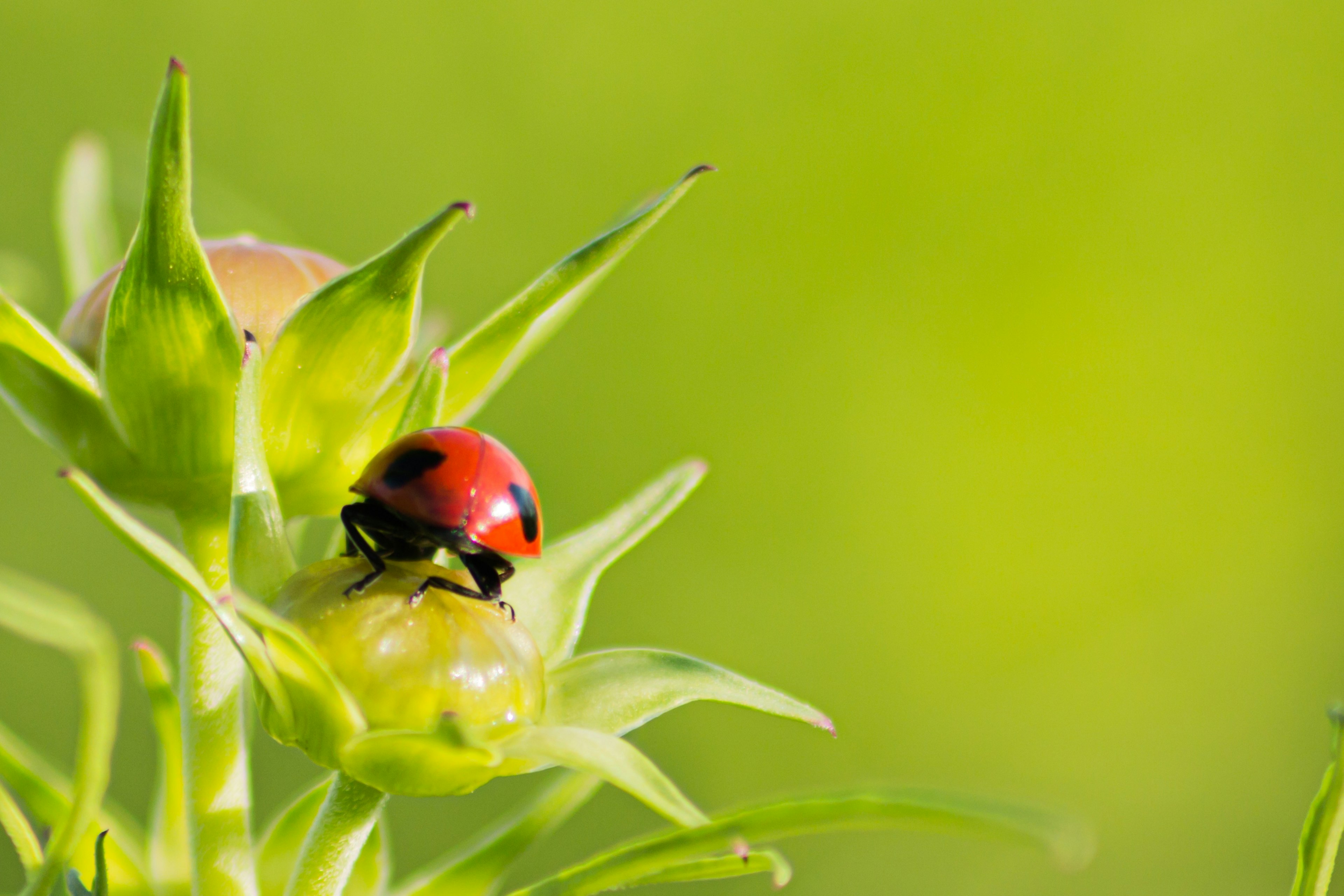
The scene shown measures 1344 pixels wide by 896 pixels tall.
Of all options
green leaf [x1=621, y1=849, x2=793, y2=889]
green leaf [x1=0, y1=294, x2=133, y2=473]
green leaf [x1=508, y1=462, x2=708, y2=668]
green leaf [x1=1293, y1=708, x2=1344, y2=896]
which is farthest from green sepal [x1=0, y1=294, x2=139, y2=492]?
green leaf [x1=1293, y1=708, x2=1344, y2=896]

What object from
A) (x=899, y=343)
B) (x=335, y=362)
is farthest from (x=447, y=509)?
(x=899, y=343)

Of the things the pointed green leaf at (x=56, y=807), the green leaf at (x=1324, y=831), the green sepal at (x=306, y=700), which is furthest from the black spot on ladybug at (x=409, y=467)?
the green leaf at (x=1324, y=831)

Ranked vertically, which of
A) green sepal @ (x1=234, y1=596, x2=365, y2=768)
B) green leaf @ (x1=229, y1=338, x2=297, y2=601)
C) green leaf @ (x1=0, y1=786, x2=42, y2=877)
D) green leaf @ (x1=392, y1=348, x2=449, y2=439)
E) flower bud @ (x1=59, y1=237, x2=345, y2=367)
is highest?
flower bud @ (x1=59, y1=237, x2=345, y2=367)

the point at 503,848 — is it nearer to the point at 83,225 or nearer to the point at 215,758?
the point at 215,758

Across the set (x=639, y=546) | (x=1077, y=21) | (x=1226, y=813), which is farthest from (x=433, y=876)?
(x=1077, y=21)

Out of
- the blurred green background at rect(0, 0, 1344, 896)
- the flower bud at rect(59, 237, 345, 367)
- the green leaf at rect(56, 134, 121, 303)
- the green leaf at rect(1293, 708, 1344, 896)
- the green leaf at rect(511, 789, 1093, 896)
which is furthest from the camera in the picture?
the blurred green background at rect(0, 0, 1344, 896)

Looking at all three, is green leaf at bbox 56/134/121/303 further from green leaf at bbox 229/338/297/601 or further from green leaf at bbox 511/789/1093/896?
green leaf at bbox 511/789/1093/896
